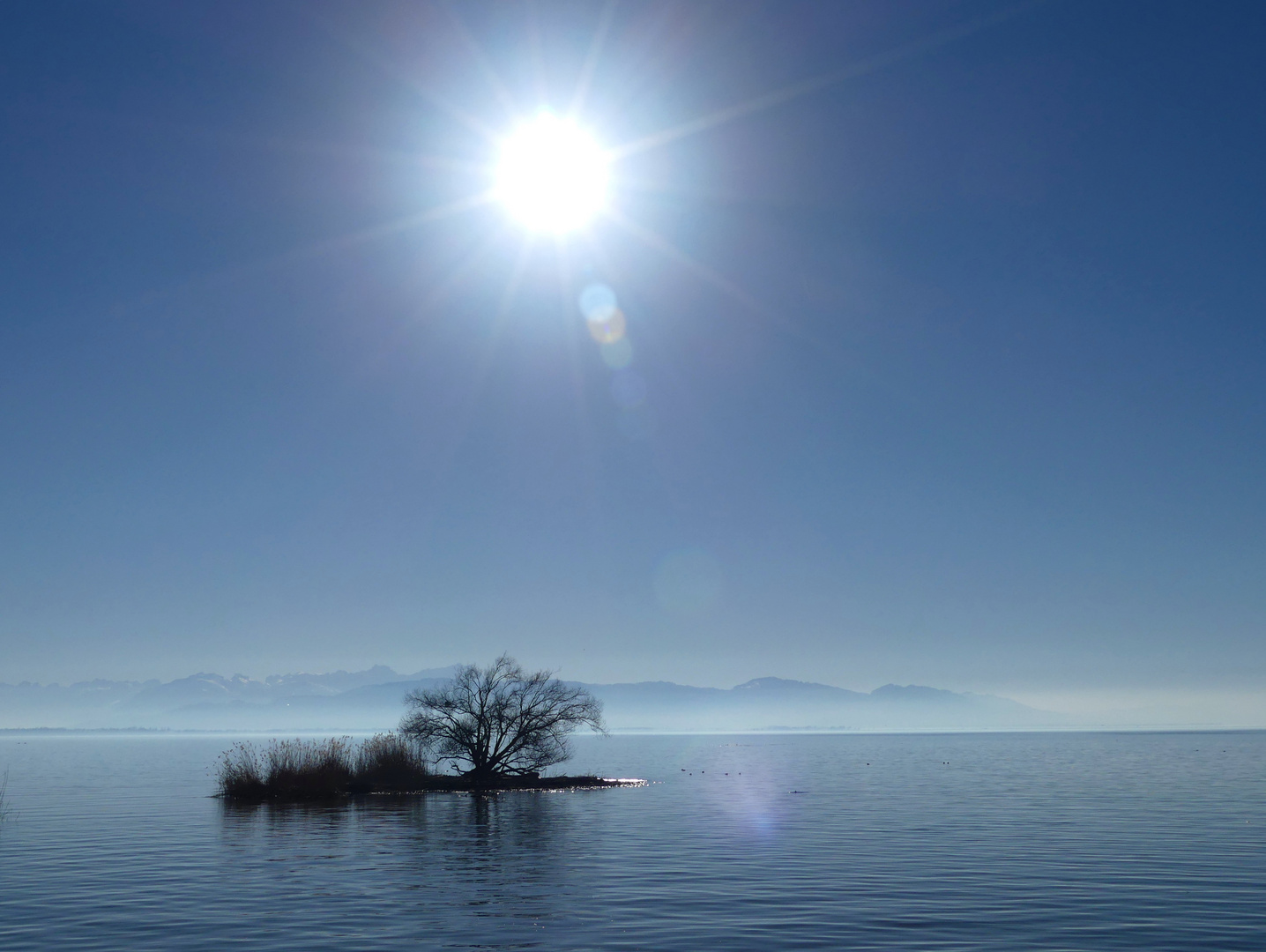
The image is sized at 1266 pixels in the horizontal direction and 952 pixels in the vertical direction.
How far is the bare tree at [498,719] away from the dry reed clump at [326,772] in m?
3.07

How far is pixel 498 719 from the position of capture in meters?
99.6

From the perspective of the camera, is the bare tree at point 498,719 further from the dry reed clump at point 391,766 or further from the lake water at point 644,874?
the lake water at point 644,874

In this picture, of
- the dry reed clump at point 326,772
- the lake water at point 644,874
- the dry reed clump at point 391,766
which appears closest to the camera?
the lake water at point 644,874

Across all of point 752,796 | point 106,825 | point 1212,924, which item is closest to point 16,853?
point 106,825

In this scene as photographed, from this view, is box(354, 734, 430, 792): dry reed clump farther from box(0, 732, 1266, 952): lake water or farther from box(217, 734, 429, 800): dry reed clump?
box(0, 732, 1266, 952): lake water

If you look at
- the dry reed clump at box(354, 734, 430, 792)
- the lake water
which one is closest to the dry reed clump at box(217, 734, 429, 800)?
the dry reed clump at box(354, 734, 430, 792)

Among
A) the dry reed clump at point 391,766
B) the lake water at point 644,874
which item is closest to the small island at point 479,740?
the dry reed clump at point 391,766

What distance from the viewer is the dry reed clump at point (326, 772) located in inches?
3297

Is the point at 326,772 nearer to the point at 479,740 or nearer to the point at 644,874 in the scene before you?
the point at 479,740

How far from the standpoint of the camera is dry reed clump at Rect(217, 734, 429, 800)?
83.8 metres

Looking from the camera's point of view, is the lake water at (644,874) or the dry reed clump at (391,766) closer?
the lake water at (644,874)

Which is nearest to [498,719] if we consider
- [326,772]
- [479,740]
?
[479,740]

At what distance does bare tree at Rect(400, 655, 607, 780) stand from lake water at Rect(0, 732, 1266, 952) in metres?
15.1

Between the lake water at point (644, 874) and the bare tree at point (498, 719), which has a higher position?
the bare tree at point (498, 719)
